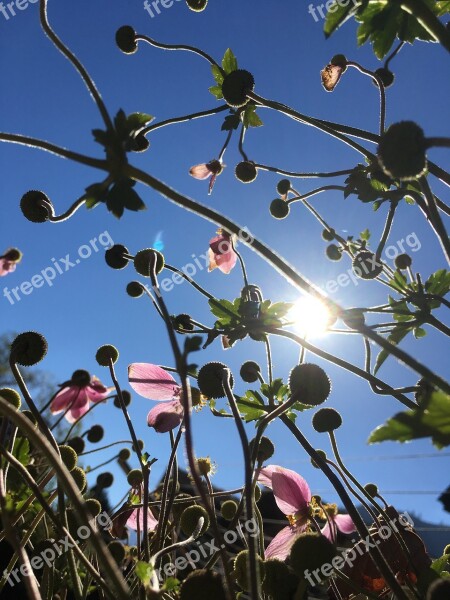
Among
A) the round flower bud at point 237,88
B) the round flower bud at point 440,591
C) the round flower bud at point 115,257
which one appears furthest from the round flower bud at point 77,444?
the round flower bud at point 440,591

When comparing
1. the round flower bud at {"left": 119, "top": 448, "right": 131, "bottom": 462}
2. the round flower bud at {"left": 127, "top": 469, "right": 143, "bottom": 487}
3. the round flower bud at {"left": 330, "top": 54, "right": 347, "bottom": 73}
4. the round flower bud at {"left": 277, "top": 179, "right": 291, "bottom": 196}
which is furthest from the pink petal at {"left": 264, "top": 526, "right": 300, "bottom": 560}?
the round flower bud at {"left": 330, "top": 54, "right": 347, "bottom": 73}

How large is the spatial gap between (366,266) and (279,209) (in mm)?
577

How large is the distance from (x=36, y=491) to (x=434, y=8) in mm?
1167

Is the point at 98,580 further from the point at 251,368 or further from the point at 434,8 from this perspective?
the point at 434,8

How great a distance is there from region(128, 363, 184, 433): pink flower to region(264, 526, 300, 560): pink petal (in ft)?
1.30

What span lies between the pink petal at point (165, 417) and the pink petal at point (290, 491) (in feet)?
0.94

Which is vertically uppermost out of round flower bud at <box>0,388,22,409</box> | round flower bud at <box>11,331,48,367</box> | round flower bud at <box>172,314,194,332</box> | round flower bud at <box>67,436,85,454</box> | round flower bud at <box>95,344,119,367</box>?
round flower bud at <box>95,344,119,367</box>

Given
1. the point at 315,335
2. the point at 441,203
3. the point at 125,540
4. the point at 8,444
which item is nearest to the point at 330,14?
the point at 441,203

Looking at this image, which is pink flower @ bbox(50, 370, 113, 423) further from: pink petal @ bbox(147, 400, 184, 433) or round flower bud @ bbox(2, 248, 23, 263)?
round flower bud @ bbox(2, 248, 23, 263)

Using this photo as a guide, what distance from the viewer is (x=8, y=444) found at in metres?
1.24

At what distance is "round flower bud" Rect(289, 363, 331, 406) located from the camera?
2.77 feet

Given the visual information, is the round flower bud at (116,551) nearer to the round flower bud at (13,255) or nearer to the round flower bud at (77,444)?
the round flower bud at (77,444)

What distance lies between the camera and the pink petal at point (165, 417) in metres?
1.26

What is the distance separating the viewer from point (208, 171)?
6.98ft
